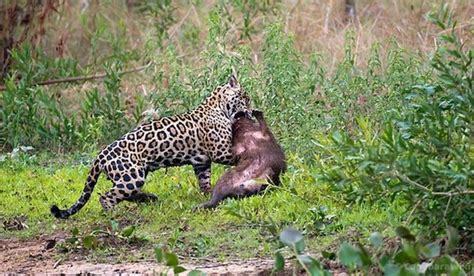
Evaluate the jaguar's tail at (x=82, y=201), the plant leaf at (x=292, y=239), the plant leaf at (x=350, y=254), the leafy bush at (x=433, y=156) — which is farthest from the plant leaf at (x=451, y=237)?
the jaguar's tail at (x=82, y=201)

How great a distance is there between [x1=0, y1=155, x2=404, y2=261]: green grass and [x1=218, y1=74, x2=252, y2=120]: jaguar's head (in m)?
0.76

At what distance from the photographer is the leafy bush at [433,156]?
652 centimetres

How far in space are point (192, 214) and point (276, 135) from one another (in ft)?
7.12

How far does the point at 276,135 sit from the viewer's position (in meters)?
11.2

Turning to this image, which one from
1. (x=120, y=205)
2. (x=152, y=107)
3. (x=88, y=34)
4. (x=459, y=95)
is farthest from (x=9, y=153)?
(x=459, y=95)

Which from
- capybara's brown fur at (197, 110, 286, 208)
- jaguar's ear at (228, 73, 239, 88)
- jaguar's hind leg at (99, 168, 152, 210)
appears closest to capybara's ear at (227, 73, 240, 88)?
jaguar's ear at (228, 73, 239, 88)

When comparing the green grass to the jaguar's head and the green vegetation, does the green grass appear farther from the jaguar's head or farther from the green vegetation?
the jaguar's head

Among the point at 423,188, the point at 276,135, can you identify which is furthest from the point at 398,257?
the point at 276,135

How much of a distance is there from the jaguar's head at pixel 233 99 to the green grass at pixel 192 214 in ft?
2.48

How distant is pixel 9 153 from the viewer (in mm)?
12820

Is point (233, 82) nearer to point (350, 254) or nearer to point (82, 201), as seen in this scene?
point (82, 201)

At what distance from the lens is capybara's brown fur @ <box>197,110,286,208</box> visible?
953cm

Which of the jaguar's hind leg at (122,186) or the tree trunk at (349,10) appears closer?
the jaguar's hind leg at (122,186)

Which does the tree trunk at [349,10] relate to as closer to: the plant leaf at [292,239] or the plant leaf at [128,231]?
the plant leaf at [128,231]
